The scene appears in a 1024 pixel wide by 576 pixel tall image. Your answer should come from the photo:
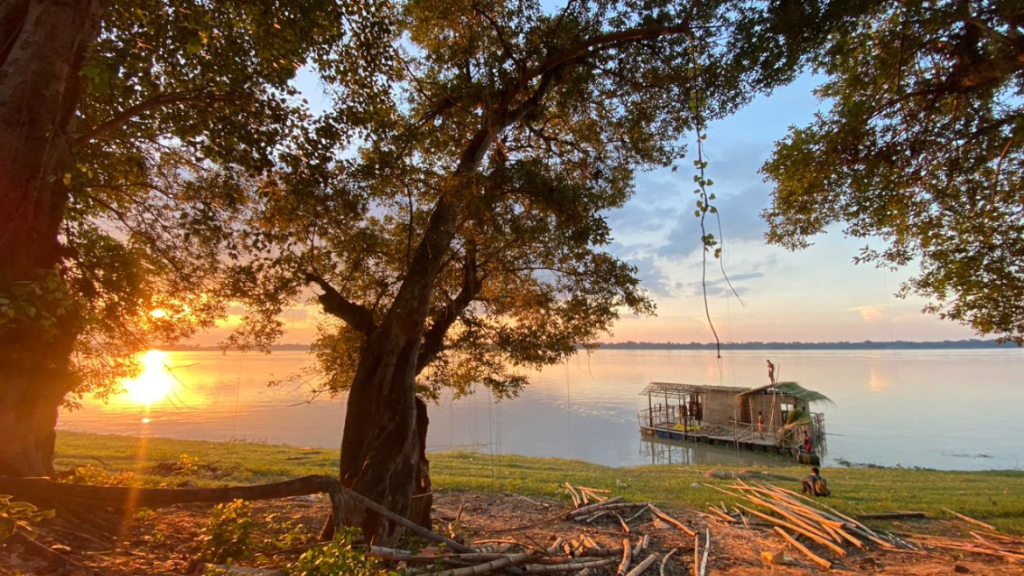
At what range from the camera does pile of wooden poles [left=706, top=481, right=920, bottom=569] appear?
673 cm

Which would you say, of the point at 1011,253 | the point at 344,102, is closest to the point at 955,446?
the point at 1011,253

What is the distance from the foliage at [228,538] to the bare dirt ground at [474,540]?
17cm

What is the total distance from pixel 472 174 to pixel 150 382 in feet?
35.6

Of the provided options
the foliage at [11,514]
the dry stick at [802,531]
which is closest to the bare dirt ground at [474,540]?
the dry stick at [802,531]

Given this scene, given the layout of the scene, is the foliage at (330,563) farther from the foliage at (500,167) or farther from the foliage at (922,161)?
the foliage at (922,161)

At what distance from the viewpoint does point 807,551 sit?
Answer: 21.3ft

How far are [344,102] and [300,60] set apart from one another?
1.24m

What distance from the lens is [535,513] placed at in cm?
895

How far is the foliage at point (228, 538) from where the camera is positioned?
3701 mm

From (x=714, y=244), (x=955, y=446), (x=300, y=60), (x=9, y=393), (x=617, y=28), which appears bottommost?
(x=955, y=446)

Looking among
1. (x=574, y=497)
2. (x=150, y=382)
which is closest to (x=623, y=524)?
(x=574, y=497)

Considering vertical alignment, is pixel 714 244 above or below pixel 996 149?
below

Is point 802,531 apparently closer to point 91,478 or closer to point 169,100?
point 91,478

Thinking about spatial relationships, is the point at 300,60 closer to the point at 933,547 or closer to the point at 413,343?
the point at 413,343
